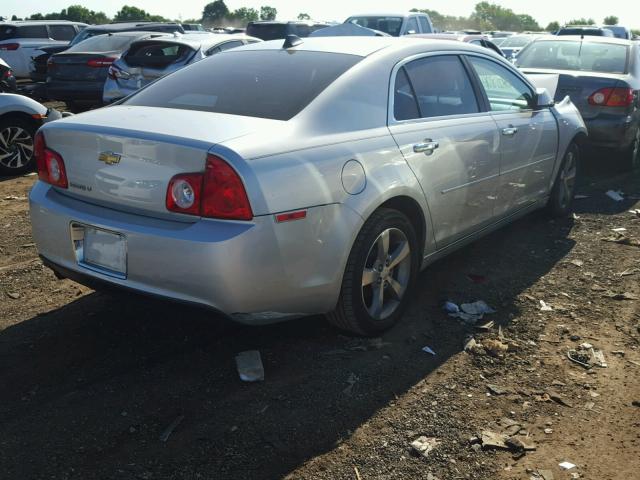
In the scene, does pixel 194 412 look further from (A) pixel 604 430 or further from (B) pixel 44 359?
(A) pixel 604 430

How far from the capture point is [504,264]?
18.0ft

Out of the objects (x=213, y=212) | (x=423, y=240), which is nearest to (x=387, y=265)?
(x=423, y=240)

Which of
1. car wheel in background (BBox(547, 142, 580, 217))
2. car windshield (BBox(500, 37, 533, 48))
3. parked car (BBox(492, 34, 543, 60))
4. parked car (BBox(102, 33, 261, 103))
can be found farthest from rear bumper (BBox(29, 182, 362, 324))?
car windshield (BBox(500, 37, 533, 48))

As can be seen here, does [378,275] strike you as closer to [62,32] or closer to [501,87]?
[501,87]

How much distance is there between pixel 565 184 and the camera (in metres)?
6.60

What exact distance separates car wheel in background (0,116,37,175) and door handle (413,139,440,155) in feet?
18.4

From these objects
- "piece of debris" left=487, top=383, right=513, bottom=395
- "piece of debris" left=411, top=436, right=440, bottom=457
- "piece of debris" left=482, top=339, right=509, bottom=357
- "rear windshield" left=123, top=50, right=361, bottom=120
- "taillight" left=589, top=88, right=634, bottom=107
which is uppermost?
"rear windshield" left=123, top=50, right=361, bottom=120

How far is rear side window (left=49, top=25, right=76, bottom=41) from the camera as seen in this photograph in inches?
821

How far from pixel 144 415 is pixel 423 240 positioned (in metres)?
1.96

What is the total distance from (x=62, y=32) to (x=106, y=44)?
31.9 ft

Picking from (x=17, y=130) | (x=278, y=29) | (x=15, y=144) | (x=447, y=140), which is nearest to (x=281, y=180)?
(x=447, y=140)

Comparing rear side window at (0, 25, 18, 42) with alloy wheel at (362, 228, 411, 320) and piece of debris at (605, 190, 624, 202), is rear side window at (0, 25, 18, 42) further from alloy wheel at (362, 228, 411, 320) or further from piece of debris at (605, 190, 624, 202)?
alloy wheel at (362, 228, 411, 320)

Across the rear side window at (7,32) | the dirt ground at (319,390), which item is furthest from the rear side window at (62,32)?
the dirt ground at (319,390)

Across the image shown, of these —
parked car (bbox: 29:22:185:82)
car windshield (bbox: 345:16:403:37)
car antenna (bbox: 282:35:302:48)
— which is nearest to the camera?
car antenna (bbox: 282:35:302:48)
